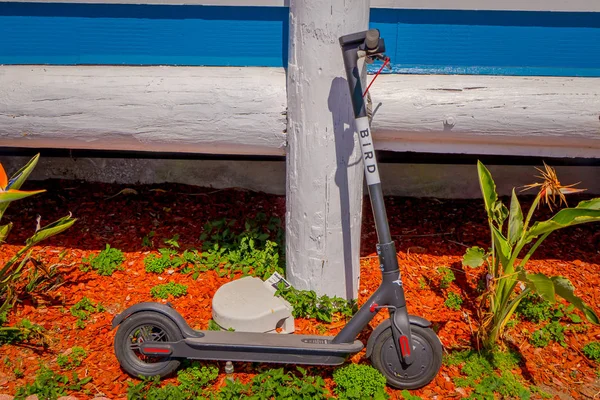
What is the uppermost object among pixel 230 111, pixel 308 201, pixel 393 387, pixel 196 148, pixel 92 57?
pixel 92 57

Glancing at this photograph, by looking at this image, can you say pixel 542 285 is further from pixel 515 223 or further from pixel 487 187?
pixel 487 187

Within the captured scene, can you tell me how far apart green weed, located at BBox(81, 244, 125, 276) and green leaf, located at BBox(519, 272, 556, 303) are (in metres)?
2.42

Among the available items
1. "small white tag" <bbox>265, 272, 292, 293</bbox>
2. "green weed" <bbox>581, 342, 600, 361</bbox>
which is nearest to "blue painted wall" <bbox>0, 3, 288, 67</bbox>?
"small white tag" <bbox>265, 272, 292, 293</bbox>

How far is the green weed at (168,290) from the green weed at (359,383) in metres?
1.10

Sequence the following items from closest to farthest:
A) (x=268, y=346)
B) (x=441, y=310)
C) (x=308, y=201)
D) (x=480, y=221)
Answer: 1. (x=268, y=346)
2. (x=308, y=201)
3. (x=441, y=310)
4. (x=480, y=221)

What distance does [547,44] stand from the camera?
334 centimetres

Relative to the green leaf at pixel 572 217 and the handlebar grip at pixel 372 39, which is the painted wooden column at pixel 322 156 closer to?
the handlebar grip at pixel 372 39

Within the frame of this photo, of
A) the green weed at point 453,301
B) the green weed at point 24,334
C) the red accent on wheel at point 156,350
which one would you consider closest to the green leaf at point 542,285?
the green weed at point 453,301

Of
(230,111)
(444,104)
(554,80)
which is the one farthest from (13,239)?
(554,80)

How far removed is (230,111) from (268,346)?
1.32m

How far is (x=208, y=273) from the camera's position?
11.7ft

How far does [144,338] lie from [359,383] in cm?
108

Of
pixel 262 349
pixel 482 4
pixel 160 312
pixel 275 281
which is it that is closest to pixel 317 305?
pixel 275 281

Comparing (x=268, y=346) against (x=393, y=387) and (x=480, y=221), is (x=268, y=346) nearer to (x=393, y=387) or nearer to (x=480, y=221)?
(x=393, y=387)
